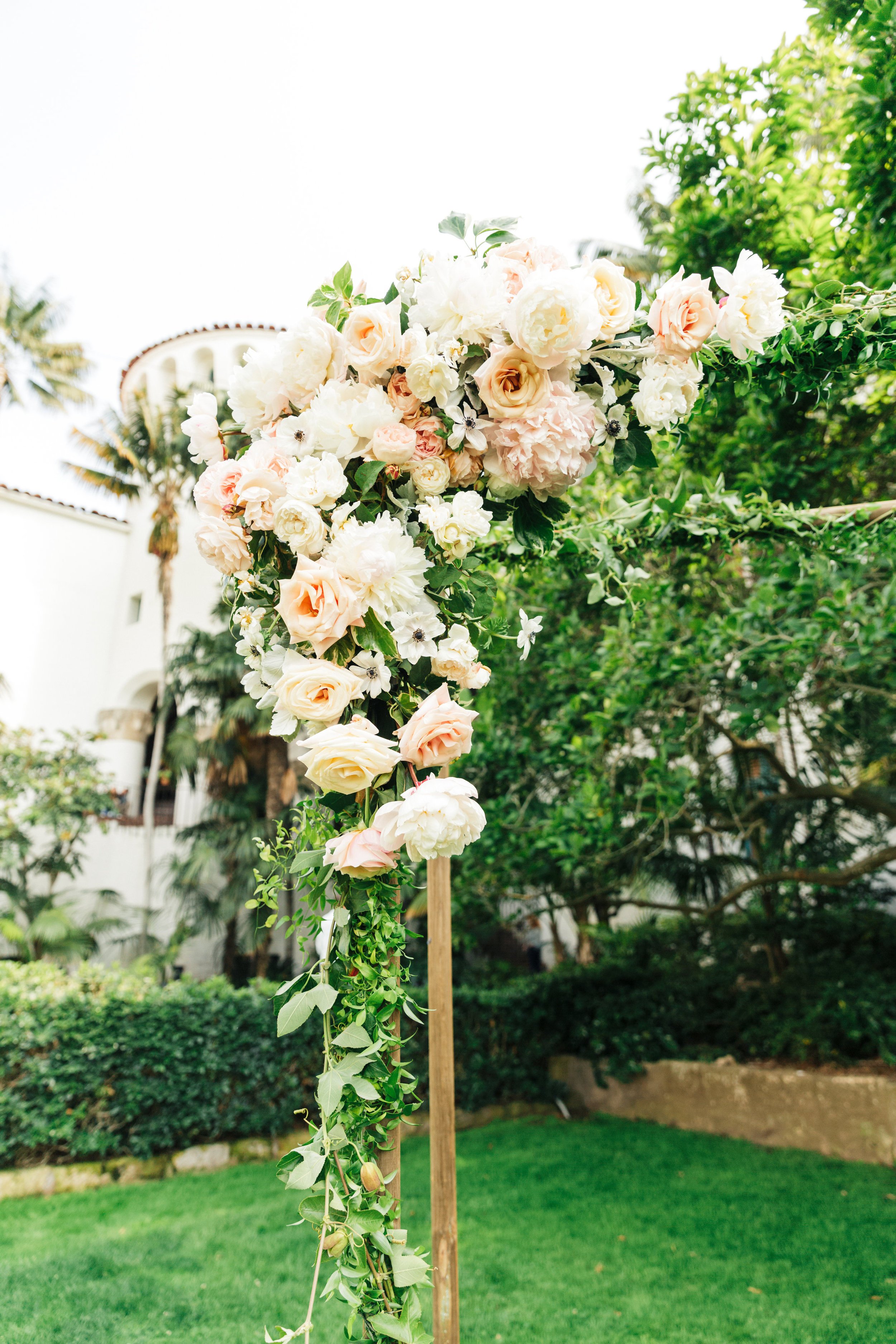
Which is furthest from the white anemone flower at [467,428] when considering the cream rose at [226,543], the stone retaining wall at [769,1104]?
the stone retaining wall at [769,1104]

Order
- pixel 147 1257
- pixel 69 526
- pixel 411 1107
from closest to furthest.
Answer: pixel 411 1107
pixel 147 1257
pixel 69 526

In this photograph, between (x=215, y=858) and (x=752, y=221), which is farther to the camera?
(x=215, y=858)

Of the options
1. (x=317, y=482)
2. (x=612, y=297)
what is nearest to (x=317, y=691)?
(x=317, y=482)

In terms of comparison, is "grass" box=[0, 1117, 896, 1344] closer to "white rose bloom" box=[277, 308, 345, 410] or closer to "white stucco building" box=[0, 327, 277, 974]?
"white rose bloom" box=[277, 308, 345, 410]

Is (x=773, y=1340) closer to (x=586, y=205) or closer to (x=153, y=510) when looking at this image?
(x=586, y=205)

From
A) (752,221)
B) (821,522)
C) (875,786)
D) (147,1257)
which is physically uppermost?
(752,221)

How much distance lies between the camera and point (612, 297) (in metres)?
1.78

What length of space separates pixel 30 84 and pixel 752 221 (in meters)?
8.83

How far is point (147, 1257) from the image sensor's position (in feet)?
17.2

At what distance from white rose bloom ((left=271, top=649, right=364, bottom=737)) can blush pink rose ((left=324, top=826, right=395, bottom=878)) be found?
221 millimetres

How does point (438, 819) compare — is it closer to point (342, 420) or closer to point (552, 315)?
point (342, 420)

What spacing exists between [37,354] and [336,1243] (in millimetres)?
20575

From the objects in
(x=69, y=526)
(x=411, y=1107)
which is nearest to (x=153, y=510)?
(x=69, y=526)

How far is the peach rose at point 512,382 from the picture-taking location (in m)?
1.67
